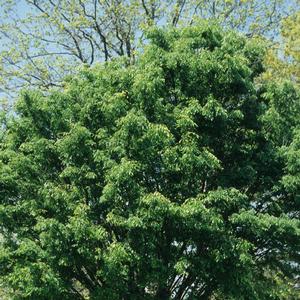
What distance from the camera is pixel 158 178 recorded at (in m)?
12.9

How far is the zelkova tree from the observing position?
11.8 meters

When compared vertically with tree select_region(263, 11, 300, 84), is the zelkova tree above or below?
below

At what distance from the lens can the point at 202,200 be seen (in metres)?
11.9

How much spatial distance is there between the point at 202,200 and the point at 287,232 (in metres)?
2.30

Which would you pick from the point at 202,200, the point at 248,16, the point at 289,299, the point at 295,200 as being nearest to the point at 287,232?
the point at 295,200

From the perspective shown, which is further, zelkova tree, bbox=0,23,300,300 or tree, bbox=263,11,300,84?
tree, bbox=263,11,300,84

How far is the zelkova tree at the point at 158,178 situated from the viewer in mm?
11836

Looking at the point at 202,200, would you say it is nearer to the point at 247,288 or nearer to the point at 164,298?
the point at 247,288

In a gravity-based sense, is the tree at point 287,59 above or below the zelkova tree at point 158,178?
above

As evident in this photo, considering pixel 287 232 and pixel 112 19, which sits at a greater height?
pixel 112 19

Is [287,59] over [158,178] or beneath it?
over

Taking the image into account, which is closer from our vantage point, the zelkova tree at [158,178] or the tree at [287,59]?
the zelkova tree at [158,178]

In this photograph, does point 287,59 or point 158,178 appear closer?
point 158,178

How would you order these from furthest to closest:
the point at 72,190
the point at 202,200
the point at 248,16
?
the point at 248,16 < the point at 72,190 < the point at 202,200
